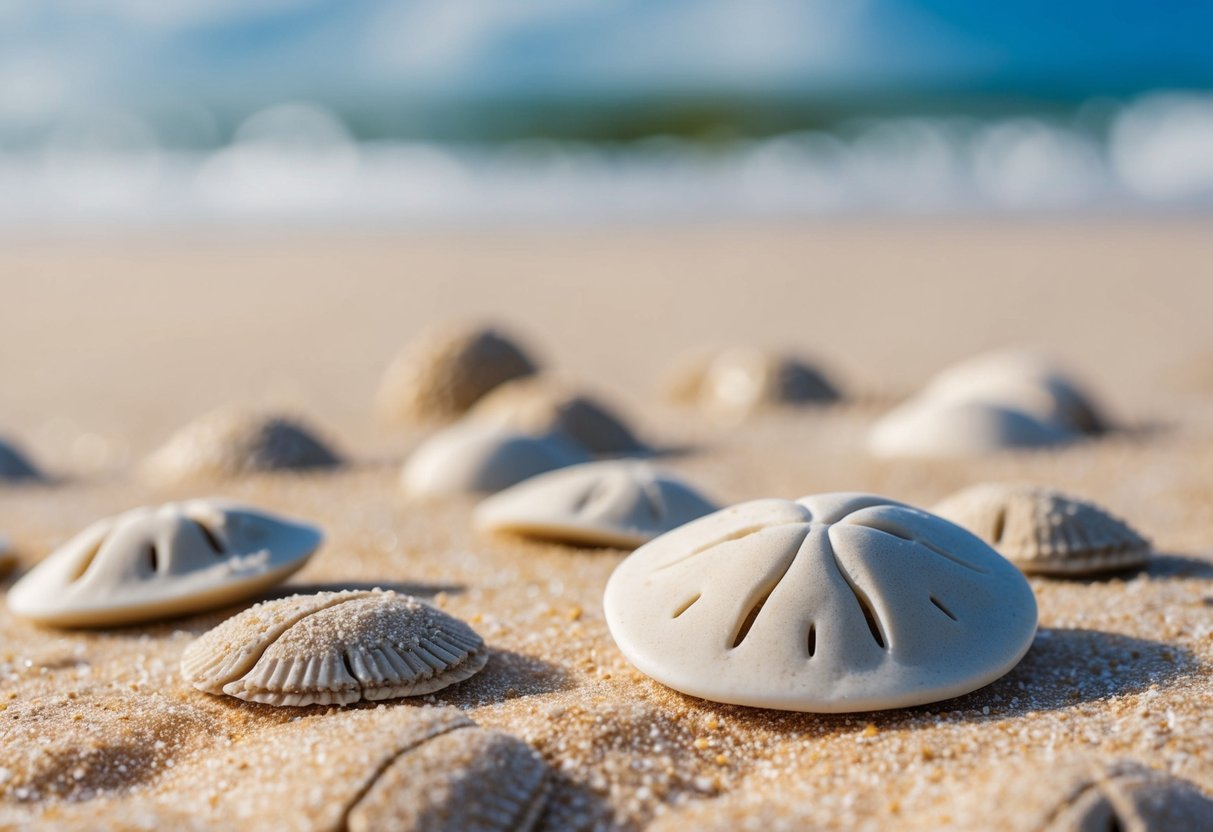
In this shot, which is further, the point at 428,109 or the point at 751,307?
the point at 428,109

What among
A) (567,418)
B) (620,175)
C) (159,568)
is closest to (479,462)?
(567,418)

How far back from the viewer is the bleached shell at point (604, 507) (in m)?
3.17

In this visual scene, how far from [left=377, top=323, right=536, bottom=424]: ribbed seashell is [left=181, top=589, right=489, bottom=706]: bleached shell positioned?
10.1 ft

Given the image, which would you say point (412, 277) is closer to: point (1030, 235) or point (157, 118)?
point (1030, 235)

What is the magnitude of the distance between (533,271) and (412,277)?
37.9 inches

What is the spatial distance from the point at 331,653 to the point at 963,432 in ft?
9.61

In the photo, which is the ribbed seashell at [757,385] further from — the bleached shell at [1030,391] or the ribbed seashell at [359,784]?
the ribbed seashell at [359,784]

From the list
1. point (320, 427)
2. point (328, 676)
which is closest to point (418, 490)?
point (320, 427)

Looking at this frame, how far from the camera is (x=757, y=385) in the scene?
5.56m

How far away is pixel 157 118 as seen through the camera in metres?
22.7

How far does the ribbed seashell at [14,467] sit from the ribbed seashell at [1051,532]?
3.45 metres

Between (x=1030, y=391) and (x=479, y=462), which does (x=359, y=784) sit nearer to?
(x=479, y=462)

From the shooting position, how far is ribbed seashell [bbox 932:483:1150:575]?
9.40ft

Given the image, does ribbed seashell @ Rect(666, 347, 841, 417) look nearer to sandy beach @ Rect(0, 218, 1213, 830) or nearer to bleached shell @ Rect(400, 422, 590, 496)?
sandy beach @ Rect(0, 218, 1213, 830)
